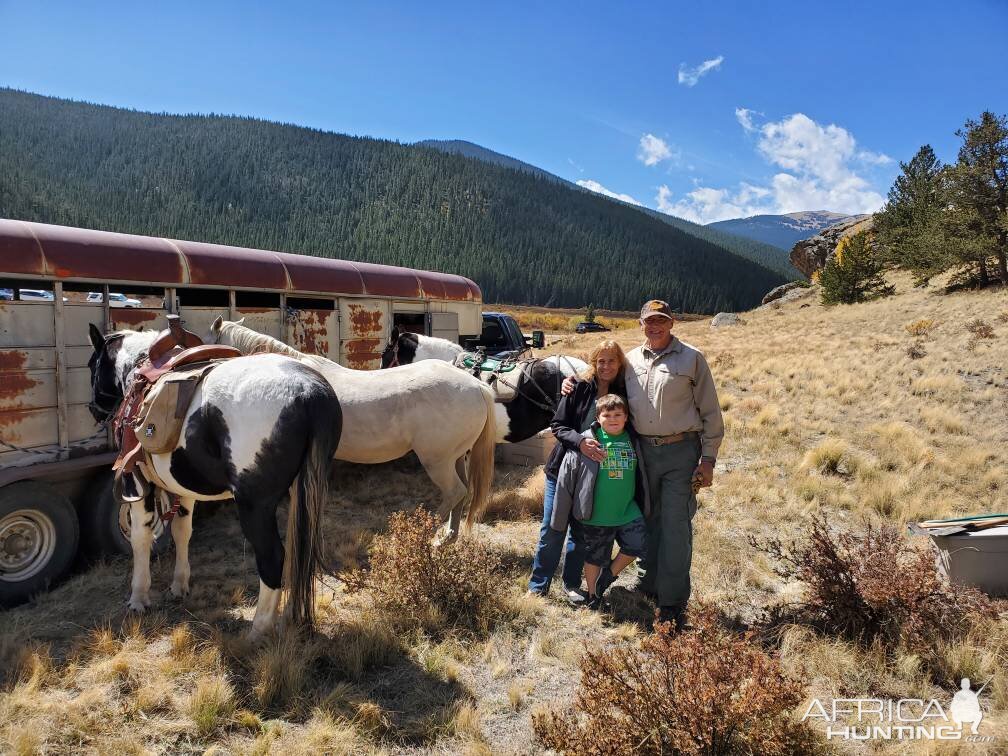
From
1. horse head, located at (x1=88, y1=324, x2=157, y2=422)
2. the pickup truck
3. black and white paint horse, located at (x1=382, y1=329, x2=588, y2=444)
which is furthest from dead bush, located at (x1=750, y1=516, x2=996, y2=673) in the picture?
the pickup truck

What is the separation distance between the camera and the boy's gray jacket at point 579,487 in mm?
3861

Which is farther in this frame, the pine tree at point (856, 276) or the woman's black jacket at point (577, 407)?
the pine tree at point (856, 276)

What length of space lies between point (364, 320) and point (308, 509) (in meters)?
4.32

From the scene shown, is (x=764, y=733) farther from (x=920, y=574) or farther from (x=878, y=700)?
(x=920, y=574)

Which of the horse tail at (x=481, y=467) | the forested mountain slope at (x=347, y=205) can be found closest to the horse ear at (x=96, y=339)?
the horse tail at (x=481, y=467)

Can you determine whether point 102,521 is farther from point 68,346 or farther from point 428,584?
point 428,584

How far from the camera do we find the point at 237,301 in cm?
600

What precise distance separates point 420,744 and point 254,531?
62.4 inches

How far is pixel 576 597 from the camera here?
414cm

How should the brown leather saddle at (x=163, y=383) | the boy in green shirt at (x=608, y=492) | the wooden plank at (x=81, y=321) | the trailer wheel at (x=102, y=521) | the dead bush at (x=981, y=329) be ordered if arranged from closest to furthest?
the brown leather saddle at (x=163, y=383) < the boy in green shirt at (x=608, y=492) < the wooden plank at (x=81, y=321) < the trailer wheel at (x=102, y=521) < the dead bush at (x=981, y=329)

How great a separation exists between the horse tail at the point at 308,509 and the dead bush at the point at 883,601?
317 centimetres

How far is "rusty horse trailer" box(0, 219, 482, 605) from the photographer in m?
4.18

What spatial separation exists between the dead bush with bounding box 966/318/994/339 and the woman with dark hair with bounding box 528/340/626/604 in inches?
602

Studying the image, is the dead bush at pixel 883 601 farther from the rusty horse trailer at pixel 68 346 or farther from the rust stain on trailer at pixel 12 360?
the rust stain on trailer at pixel 12 360
